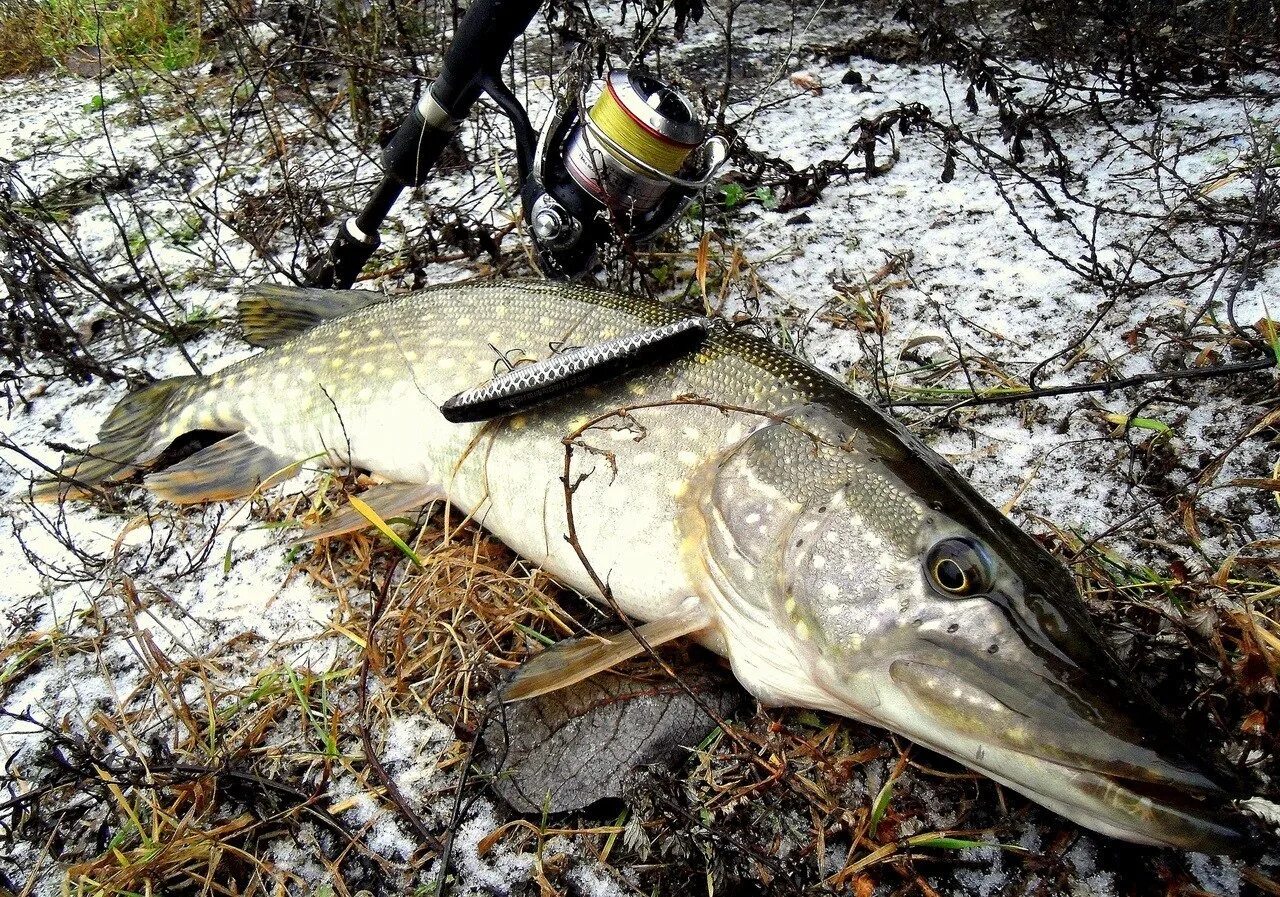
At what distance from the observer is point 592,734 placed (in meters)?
1.74

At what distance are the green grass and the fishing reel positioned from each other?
3824 mm

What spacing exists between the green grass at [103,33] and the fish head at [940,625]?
5.15 meters

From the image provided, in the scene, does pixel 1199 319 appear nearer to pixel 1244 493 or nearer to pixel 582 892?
pixel 1244 493

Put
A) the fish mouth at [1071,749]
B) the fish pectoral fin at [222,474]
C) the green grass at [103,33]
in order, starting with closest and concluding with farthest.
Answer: the fish mouth at [1071,749], the fish pectoral fin at [222,474], the green grass at [103,33]

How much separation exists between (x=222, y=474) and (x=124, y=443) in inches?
A: 17.1

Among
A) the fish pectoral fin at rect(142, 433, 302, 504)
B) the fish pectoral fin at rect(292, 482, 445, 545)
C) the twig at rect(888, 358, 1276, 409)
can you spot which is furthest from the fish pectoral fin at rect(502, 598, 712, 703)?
the fish pectoral fin at rect(142, 433, 302, 504)

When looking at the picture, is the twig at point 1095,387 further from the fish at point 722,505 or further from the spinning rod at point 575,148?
the spinning rod at point 575,148

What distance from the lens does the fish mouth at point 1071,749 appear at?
1177 millimetres

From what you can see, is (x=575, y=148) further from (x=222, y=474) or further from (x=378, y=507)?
(x=222, y=474)

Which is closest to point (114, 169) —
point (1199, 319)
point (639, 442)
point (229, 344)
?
point (229, 344)

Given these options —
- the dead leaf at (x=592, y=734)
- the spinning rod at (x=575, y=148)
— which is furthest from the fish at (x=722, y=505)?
the spinning rod at (x=575, y=148)

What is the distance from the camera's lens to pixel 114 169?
4.17m

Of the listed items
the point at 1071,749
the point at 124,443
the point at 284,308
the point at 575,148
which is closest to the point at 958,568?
the point at 1071,749

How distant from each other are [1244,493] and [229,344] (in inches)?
133
